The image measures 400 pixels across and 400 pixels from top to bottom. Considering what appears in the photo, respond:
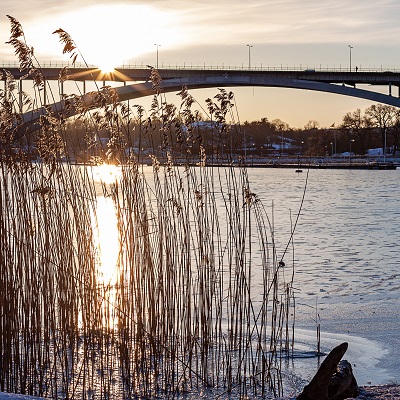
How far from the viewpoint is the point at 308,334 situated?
22.2ft

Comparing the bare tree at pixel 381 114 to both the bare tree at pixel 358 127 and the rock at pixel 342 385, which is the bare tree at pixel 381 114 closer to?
the bare tree at pixel 358 127

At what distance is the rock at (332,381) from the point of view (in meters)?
4.07

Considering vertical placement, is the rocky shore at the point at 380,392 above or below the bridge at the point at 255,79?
below

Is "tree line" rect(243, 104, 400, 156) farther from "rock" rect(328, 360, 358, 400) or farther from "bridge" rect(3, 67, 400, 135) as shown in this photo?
"rock" rect(328, 360, 358, 400)

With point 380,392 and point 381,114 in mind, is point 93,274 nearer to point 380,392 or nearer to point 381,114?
point 380,392

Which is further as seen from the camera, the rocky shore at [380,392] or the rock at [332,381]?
the rocky shore at [380,392]

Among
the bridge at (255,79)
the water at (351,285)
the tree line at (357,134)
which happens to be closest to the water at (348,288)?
the water at (351,285)

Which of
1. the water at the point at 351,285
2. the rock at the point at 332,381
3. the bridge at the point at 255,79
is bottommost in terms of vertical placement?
the water at the point at 351,285

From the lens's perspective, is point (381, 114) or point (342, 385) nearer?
point (342, 385)

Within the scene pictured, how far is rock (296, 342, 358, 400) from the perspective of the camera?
407 centimetres

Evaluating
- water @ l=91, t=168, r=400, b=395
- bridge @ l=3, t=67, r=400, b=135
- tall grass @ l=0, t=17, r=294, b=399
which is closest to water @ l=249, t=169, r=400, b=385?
water @ l=91, t=168, r=400, b=395

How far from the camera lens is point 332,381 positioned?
4.36m

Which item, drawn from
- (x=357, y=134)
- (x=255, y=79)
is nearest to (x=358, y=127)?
(x=357, y=134)

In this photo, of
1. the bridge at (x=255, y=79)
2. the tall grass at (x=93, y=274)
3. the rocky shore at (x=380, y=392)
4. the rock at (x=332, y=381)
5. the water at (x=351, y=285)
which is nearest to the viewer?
the rock at (x=332, y=381)
